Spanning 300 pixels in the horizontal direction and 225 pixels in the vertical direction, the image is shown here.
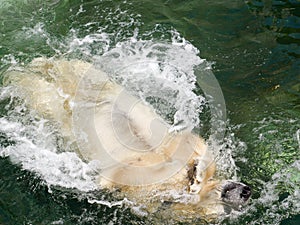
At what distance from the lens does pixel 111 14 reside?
9.00 metres

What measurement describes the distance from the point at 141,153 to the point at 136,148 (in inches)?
3.8

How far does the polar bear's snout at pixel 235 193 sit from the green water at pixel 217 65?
0.36m

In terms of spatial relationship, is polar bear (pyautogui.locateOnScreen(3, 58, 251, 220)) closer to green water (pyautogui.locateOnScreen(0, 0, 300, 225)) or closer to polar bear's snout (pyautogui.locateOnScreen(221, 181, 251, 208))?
polar bear's snout (pyautogui.locateOnScreen(221, 181, 251, 208))

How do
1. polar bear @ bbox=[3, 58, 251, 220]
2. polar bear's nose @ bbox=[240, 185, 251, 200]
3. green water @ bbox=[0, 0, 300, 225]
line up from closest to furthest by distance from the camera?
1. polar bear's nose @ bbox=[240, 185, 251, 200]
2. polar bear @ bbox=[3, 58, 251, 220]
3. green water @ bbox=[0, 0, 300, 225]

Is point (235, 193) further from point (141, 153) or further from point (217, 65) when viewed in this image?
point (217, 65)

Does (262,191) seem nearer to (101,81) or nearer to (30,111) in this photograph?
(101,81)

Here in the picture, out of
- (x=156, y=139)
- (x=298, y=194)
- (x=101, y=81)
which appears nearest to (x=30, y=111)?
(x=101, y=81)

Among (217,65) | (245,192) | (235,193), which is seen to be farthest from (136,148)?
(217,65)

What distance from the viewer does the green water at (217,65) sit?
6.22 metres

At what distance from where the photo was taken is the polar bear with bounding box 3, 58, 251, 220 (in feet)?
19.1

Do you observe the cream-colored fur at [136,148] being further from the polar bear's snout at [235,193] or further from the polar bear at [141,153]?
the polar bear's snout at [235,193]

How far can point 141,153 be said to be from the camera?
5.83m

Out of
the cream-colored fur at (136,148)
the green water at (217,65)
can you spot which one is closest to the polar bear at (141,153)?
the cream-colored fur at (136,148)

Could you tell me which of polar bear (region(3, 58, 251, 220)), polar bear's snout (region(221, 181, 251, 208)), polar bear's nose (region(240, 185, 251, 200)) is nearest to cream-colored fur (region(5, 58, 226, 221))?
polar bear (region(3, 58, 251, 220))
